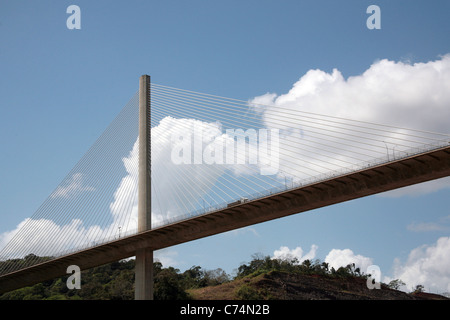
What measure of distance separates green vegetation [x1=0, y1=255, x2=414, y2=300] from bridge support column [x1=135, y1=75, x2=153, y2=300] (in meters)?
11.5

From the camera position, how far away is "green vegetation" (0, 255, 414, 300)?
58.2 metres

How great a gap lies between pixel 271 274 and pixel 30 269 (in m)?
31.9

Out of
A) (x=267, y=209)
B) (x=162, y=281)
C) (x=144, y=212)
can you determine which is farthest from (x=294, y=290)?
(x=267, y=209)

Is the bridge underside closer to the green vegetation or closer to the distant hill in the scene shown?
the green vegetation

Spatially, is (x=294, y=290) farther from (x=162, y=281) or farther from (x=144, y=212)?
(x=144, y=212)

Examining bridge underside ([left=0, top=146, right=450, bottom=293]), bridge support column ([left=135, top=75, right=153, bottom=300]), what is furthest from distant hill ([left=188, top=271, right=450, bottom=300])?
bridge underside ([left=0, top=146, right=450, bottom=293])

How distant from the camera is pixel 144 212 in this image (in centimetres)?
4094

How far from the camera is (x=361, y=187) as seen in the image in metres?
30.5

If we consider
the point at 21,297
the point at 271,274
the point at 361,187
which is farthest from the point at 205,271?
the point at 361,187

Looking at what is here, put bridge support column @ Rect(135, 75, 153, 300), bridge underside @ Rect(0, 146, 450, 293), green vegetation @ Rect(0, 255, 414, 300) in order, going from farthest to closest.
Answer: green vegetation @ Rect(0, 255, 414, 300) < bridge support column @ Rect(135, 75, 153, 300) < bridge underside @ Rect(0, 146, 450, 293)

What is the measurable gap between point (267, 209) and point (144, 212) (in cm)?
1164

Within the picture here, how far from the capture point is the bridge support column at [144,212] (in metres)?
41.0

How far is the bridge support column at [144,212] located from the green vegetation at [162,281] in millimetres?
11466
